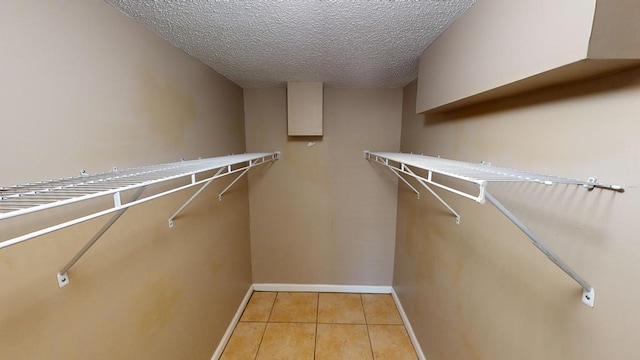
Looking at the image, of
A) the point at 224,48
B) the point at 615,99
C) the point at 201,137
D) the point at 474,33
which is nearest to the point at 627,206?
the point at 615,99

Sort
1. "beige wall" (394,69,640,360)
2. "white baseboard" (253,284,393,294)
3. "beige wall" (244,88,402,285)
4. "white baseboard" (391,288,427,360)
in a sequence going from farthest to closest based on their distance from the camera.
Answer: "white baseboard" (253,284,393,294), "beige wall" (244,88,402,285), "white baseboard" (391,288,427,360), "beige wall" (394,69,640,360)

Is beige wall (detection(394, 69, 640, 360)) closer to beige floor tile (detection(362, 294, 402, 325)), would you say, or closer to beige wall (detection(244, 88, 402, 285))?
beige floor tile (detection(362, 294, 402, 325))

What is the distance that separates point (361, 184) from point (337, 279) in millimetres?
1162

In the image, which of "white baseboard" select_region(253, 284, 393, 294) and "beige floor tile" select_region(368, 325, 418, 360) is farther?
"white baseboard" select_region(253, 284, 393, 294)

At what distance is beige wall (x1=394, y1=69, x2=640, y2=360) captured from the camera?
628 millimetres

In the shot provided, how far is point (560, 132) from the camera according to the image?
80cm

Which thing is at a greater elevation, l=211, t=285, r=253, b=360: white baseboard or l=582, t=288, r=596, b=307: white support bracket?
l=582, t=288, r=596, b=307: white support bracket

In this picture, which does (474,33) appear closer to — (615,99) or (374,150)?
(615,99)

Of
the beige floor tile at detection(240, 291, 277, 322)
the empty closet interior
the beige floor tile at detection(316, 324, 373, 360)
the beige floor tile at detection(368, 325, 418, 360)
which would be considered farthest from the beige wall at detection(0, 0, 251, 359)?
the beige floor tile at detection(368, 325, 418, 360)

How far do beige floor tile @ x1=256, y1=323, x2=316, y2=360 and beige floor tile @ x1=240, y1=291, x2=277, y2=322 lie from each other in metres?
0.17

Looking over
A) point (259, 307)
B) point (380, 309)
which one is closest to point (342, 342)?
point (380, 309)

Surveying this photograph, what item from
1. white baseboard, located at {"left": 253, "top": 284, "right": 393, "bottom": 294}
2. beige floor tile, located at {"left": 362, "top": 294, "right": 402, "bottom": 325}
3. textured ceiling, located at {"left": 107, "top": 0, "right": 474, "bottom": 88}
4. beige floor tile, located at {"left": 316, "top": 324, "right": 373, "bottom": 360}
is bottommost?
beige floor tile, located at {"left": 316, "top": 324, "right": 373, "bottom": 360}

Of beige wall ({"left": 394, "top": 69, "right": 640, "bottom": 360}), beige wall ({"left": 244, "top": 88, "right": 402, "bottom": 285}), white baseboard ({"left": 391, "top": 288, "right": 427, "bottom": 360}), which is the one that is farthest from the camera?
beige wall ({"left": 244, "top": 88, "right": 402, "bottom": 285})

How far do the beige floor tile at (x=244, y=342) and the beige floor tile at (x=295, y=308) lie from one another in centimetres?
19
